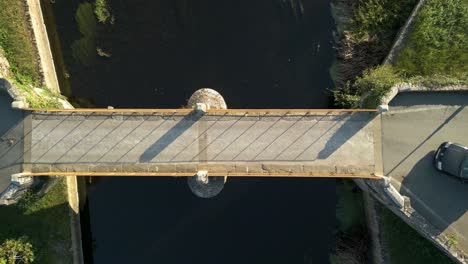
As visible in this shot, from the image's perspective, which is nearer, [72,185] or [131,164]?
[131,164]

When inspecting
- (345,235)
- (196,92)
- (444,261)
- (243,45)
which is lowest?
(444,261)

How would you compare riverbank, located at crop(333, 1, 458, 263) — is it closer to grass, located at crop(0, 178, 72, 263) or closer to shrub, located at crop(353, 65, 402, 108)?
shrub, located at crop(353, 65, 402, 108)

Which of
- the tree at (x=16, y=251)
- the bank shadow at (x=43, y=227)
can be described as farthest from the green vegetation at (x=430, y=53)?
the tree at (x=16, y=251)

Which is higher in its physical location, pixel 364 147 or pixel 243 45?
pixel 243 45

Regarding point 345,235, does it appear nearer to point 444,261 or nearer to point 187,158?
point 444,261

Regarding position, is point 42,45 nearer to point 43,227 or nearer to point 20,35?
point 20,35

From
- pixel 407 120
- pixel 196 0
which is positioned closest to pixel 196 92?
pixel 196 0

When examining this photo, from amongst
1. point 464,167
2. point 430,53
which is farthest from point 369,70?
point 464,167

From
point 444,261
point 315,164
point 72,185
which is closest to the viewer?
point 315,164
